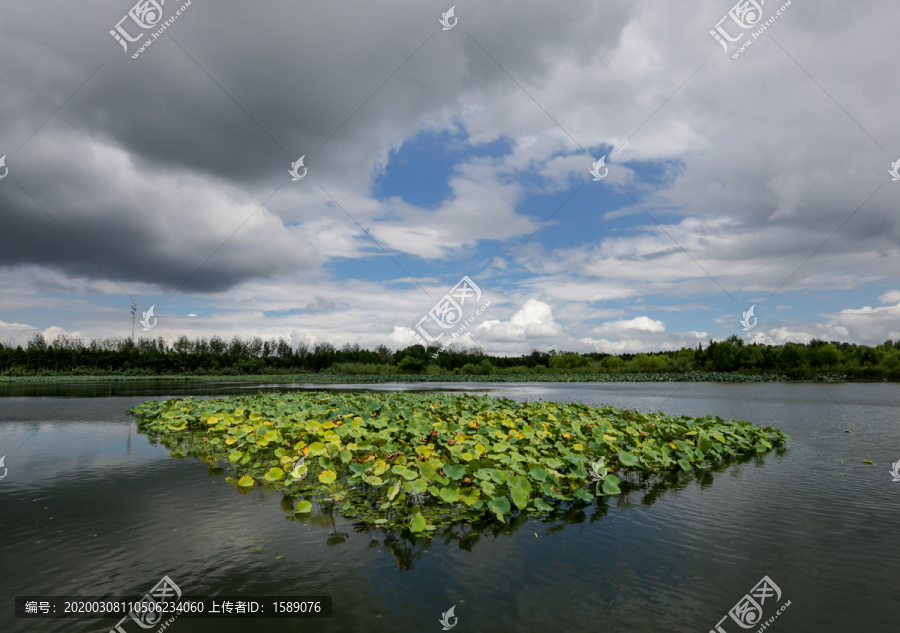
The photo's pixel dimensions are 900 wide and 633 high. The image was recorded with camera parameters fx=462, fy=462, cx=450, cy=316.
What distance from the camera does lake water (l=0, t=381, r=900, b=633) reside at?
3.74 metres

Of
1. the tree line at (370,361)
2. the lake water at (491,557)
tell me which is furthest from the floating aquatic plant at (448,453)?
the tree line at (370,361)

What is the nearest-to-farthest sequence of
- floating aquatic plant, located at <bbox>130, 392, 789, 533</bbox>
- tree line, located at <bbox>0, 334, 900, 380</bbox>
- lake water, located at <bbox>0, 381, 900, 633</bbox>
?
lake water, located at <bbox>0, 381, 900, 633</bbox> → floating aquatic plant, located at <bbox>130, 392, 789, 533</bbox> → tree line, located at <bbox>0, 334, 900, 380</bbox>

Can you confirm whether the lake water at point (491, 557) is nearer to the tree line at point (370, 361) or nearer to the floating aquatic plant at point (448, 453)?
the floating aquatic plant at point (448, 453)

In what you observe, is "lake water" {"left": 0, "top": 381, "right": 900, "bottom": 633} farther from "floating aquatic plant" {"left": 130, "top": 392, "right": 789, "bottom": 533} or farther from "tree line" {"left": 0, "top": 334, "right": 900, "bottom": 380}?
"tree line" {"left": 0, "top": 334, "right": 900, "bottom": 380}

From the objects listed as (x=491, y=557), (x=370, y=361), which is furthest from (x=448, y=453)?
(x=370, y=361)

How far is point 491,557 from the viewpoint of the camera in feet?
15.7

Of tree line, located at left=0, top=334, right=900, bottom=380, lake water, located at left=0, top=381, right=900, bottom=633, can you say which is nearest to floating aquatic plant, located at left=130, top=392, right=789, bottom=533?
lake water, located at left=0, top=381, right=900, bottom=633

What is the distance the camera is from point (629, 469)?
880 cm

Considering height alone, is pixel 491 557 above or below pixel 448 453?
below

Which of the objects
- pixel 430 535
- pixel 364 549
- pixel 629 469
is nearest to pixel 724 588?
pixel 430 535

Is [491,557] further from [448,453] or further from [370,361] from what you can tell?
[370,361]

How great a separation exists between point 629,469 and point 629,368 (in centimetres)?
8842

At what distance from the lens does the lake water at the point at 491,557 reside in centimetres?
374

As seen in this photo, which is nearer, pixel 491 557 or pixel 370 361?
pixel 491 557
